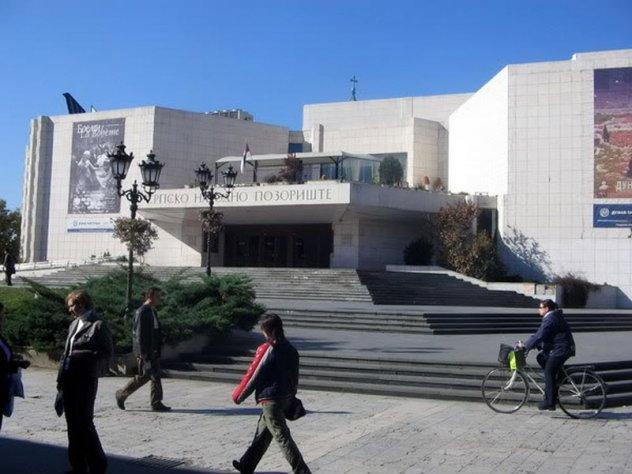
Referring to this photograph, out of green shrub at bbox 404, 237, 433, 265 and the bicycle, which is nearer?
the bicycle

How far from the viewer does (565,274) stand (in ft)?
106

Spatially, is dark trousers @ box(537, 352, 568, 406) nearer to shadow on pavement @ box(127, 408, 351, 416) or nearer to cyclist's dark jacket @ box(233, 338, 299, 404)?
shadow on pavement @ box(127, 408, 351, 416)

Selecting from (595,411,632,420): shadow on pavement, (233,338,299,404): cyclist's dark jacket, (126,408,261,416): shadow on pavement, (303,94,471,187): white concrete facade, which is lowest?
(126,408,261,416): shadow on pavement

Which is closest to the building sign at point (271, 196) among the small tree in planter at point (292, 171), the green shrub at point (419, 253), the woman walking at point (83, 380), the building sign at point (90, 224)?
the small tree in planter at point (292, 171)

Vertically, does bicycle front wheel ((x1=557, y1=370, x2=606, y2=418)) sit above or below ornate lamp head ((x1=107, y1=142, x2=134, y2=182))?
below

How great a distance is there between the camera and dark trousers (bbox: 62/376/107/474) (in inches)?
251

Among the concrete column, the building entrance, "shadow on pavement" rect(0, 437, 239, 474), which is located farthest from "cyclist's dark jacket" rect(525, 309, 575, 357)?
the building entrance

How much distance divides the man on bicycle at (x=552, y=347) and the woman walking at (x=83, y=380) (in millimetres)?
6063

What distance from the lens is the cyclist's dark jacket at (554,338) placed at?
987cm

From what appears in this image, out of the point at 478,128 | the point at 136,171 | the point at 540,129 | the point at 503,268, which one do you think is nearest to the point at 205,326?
the point at 503,268

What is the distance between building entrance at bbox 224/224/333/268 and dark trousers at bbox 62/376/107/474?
3207cm

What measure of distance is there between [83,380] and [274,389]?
1836mm

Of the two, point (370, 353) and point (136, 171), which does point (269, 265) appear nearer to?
point (136, 171)

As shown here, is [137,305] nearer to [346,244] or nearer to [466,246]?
[466,246]
